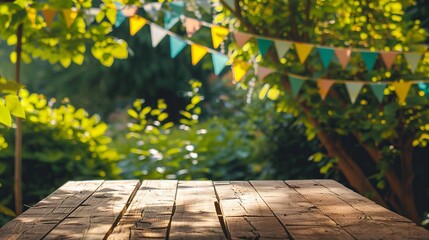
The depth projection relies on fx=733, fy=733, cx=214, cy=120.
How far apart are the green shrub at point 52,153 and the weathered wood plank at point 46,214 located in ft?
6.15

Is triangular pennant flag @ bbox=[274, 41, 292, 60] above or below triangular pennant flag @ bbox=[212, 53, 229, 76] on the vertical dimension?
above

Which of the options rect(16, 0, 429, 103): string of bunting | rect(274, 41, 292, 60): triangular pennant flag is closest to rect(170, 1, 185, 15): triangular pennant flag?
rect(16, 0, 429, 103): string of bunting

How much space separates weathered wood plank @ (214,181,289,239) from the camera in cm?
191

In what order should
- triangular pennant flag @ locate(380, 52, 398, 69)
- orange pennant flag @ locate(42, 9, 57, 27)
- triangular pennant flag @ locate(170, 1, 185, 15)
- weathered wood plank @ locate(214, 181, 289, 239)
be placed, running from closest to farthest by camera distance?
1. weathered wood plank @ locate(214, 181, 289, 239)
2. orange pennant flag @ locate(42, 9, 57, 27)
3. triangular pennant flag @ locate(380, 52, 398, 69)
4. triangular pennant flag @ locate(170, 1, 185, 15)

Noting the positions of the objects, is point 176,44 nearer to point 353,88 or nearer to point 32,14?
point 32,14

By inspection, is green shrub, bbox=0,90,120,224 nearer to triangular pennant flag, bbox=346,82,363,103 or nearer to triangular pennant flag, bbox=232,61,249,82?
triangular pennant flag, bbox=232,61,249,82

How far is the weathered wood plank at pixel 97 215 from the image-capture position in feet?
6.33

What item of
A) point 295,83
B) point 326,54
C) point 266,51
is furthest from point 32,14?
point 326,54

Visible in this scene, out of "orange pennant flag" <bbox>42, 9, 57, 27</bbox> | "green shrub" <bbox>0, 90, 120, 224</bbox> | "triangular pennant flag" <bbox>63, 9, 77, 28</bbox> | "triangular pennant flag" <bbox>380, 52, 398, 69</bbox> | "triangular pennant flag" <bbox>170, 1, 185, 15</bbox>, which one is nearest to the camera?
"orange pennant flag" <bbox>42, 9, 57, 27</bbox>

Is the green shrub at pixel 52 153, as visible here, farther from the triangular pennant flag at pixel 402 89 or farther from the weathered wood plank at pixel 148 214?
the triangular pennant flag at pixel 402 89

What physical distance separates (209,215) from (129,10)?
7.44ft

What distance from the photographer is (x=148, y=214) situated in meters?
2.29

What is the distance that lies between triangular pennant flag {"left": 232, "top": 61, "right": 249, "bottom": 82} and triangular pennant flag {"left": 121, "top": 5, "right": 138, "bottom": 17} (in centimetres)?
67

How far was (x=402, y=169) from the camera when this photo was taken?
15.2ft
